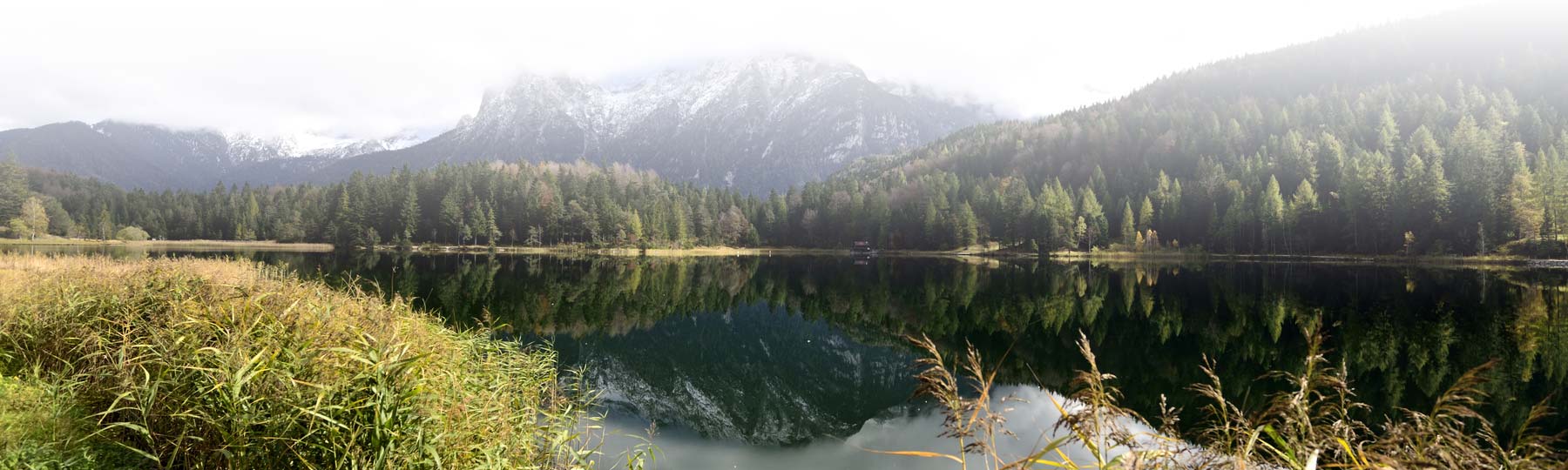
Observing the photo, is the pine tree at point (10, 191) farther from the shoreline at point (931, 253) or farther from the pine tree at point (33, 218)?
the shoreline at point (931, 253)

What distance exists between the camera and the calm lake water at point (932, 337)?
41.8 feet

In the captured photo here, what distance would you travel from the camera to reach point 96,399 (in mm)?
7375

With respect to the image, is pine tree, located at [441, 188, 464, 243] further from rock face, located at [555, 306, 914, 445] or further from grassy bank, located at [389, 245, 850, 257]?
rock face, located at [555, 306, 914, 445]

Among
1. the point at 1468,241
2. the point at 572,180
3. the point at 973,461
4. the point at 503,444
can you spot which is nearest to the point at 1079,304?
the point at 973,461

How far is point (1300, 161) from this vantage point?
102 meters

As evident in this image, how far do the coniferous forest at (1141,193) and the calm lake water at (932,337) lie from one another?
44909 mm

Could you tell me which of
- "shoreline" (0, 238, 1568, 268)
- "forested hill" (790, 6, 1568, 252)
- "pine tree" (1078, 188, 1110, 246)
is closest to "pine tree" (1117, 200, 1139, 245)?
"forested hill" (790, 6, 1568, 252)

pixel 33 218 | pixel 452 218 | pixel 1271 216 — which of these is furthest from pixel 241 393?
pixel 33 218

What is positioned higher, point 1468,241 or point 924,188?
point 924,188

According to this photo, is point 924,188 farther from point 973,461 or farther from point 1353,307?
point 973,461

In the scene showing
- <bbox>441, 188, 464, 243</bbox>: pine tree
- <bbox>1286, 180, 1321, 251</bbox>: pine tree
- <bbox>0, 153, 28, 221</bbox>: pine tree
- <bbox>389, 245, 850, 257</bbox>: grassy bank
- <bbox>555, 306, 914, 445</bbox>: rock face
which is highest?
<bbox>0, 153, 28, 221</bbox>: pine tree

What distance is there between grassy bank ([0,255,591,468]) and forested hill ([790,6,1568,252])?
9811 centimetres

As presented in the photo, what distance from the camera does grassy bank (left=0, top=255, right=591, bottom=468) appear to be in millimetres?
5734

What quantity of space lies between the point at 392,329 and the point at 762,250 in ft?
422
